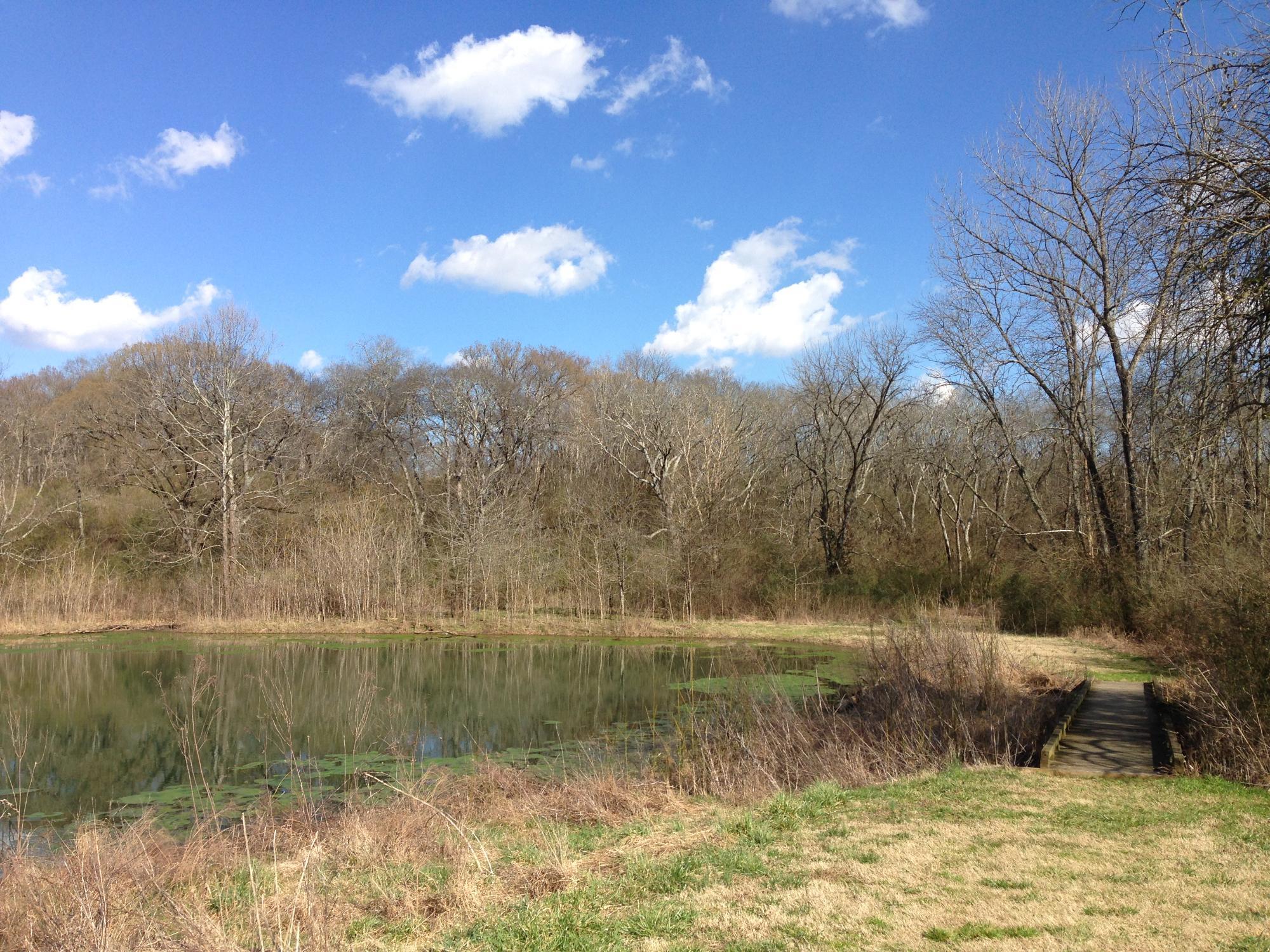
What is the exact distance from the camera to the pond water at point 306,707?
11.2 m

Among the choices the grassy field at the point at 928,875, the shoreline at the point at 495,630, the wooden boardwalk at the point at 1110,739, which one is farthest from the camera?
the shoreline at the point at 495,630

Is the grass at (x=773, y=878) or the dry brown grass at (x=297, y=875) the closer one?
the grass at (x=773, y=878)

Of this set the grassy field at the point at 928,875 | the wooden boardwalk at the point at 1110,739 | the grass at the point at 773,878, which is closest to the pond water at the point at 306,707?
the grass at the point at 773,878

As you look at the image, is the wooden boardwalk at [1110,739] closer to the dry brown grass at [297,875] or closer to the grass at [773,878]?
the grass at [773,878]

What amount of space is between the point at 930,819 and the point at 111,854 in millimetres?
6302

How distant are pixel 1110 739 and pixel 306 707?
13476 millimetres

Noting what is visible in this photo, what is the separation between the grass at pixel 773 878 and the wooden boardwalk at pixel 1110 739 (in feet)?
2.43

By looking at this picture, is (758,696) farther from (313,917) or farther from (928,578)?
(928,578)

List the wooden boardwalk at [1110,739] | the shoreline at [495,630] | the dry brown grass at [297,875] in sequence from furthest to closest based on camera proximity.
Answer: the shoreline at [495,630], the wooden boardwalk at [1110,739], the dry brown grass at [297,875]


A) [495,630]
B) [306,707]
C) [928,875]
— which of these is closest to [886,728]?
[928,875]

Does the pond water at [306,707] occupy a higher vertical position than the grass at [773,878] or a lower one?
lower

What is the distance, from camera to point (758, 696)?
14.3m

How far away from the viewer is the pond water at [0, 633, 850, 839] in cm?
1125

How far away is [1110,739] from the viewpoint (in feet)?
31.5
